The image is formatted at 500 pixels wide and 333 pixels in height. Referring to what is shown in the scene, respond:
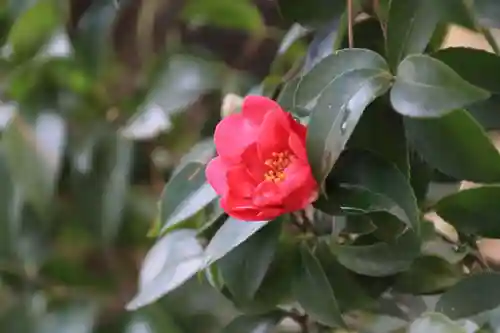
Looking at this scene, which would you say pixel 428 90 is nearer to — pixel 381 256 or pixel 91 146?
pixel 381 256

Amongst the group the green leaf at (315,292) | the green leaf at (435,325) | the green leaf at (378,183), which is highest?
the green leaf at (378,183)

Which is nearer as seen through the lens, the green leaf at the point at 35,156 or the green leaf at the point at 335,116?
the green leaf at the point at 335,116

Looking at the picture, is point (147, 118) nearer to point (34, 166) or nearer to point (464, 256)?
point (34, 166)

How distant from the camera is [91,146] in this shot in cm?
74

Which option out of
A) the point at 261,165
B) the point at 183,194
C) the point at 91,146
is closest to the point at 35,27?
the point at 91,146

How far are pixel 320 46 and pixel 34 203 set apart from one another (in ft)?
1.16

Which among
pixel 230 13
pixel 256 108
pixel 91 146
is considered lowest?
pixel 91 146

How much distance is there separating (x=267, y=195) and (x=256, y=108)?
56 millimetres

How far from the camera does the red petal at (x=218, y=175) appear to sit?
0.40 meters

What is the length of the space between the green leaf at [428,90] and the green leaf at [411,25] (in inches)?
1.3

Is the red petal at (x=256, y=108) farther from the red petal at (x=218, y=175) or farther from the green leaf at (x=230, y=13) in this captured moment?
the green leaf at (x=230, y=13)

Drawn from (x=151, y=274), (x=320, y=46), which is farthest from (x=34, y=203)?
(x=320, y=46)

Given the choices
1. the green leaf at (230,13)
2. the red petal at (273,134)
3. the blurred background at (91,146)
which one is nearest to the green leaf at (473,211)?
the red petal at (273,134)

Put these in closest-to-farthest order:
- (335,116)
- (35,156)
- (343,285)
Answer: (335,116) → (343,285) → (35,156)
